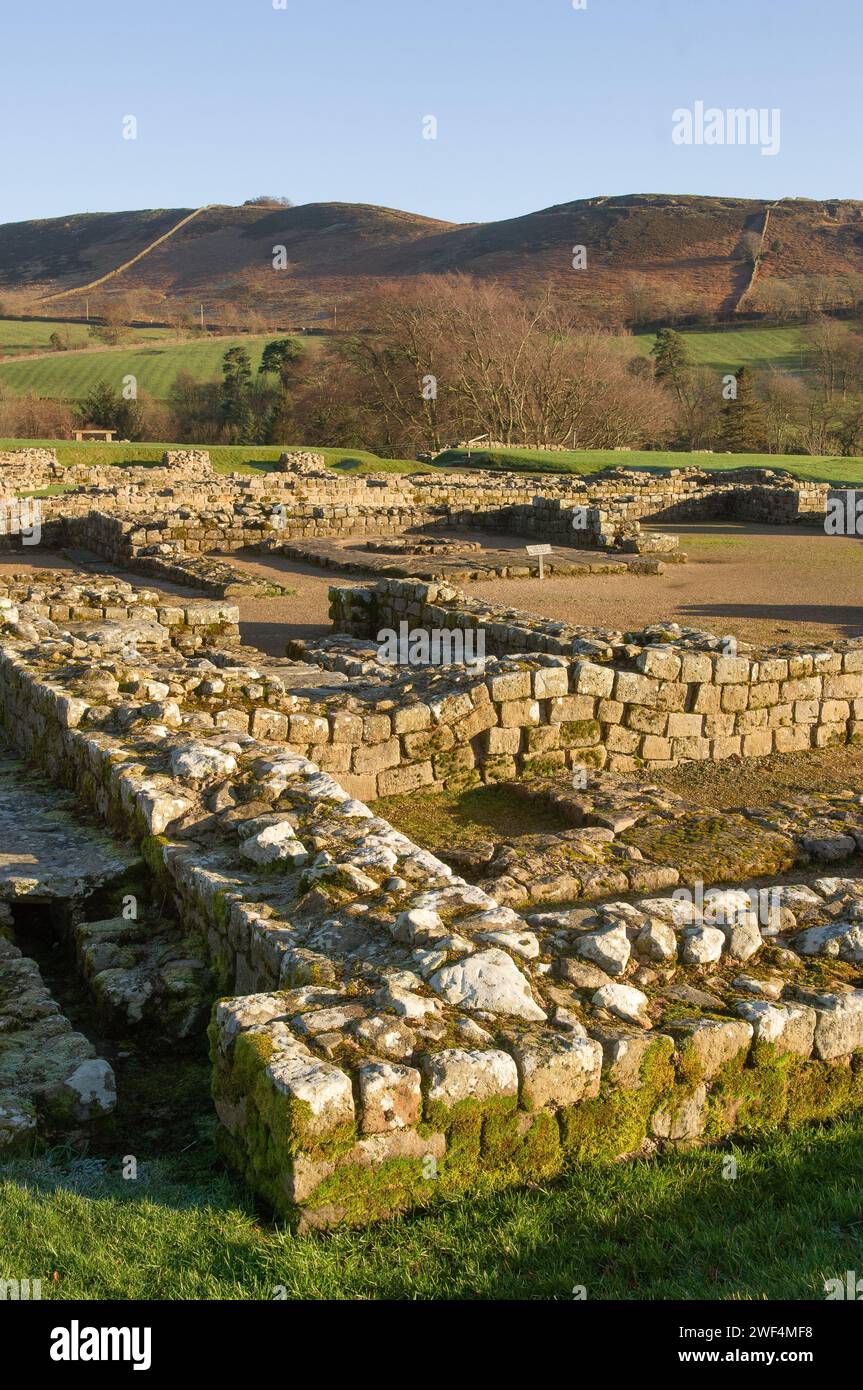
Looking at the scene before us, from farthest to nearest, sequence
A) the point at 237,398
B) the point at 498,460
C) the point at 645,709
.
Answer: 1. the point at 237,398
2. the point at 498,460
3. the point at 645,709

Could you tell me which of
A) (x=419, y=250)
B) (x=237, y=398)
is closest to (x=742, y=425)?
(x=237, y=398)

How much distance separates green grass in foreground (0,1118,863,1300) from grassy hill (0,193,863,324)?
102542mm

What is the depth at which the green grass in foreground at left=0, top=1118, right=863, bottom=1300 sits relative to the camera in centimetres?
326

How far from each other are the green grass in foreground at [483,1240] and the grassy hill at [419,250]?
336 ft

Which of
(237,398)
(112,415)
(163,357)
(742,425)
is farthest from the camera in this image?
(163,357)

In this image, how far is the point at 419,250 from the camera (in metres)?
143

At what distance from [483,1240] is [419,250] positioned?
150 meters

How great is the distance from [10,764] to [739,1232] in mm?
6190

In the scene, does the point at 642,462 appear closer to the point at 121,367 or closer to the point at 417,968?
the point at 417,968

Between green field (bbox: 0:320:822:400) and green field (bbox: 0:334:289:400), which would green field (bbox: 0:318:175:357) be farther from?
green field (bbox: 0:334:289:400)

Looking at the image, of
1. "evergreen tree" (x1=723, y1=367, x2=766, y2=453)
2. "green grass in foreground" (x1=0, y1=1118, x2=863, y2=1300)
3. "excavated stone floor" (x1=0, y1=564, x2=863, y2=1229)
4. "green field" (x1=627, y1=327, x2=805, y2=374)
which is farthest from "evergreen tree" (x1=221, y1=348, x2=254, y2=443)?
"green grass in foreground" (x1=0, y1=1118, x2=863, y2=1300)

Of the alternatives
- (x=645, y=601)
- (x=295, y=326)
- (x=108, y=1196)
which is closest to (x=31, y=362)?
(x=295, y=326)

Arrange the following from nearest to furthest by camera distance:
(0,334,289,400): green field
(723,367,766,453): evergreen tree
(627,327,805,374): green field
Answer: (723,367,766,453): evergreen tree, (0,334,289,400): green field, (627,327,805,374): green field

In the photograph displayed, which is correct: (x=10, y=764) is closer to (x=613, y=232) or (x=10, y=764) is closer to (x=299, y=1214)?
(x=299, y=1214)
